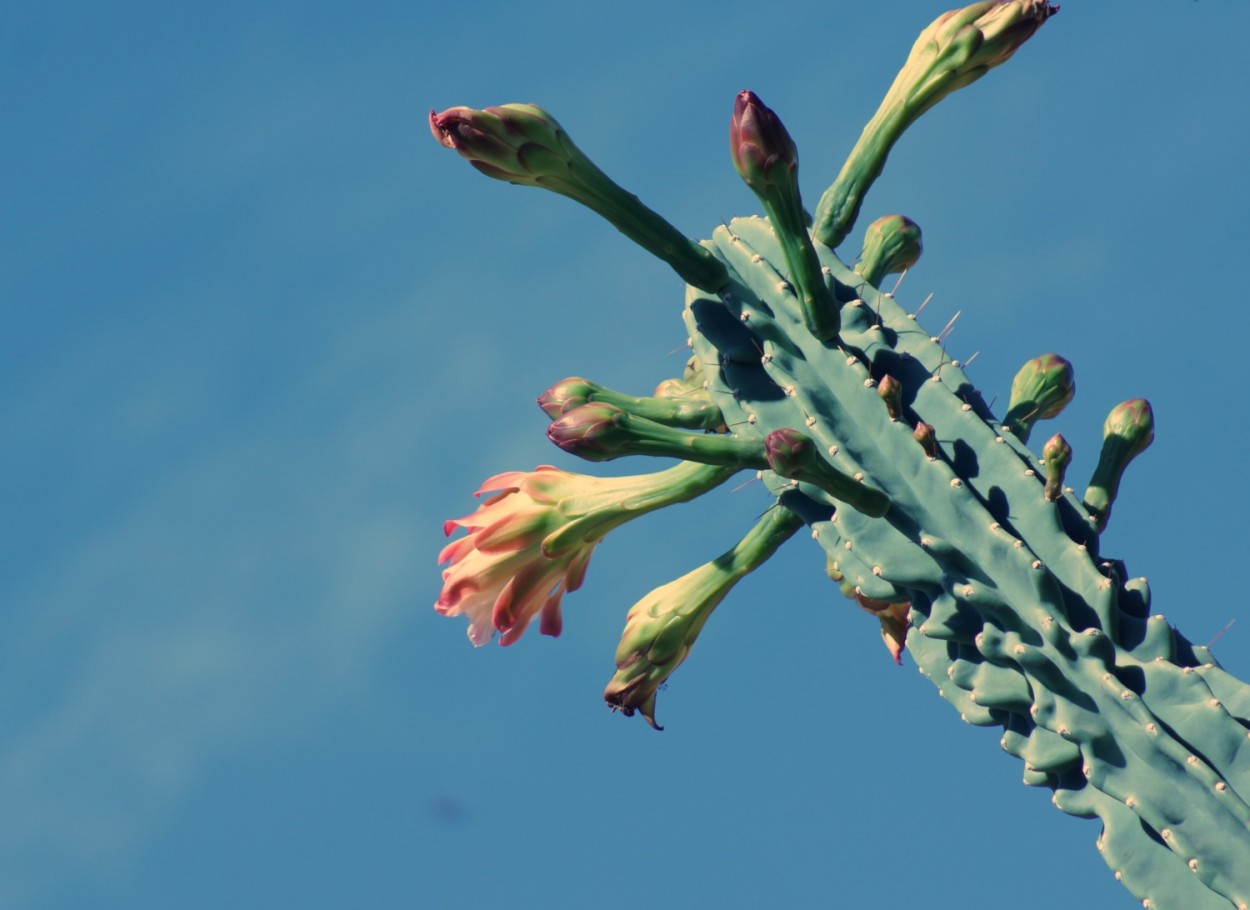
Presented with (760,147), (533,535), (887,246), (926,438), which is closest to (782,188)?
(760,147)

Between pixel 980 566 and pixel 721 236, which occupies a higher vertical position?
pixel 721 236

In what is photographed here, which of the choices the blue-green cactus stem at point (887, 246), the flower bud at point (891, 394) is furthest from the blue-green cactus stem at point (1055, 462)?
the blue-green cactus stem at point (887, 246)

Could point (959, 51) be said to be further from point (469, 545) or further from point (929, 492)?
point (469, 545)

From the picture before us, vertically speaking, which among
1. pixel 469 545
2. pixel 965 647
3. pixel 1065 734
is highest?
pixel 469 545

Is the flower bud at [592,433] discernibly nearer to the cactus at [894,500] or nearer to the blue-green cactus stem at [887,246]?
the cactus at [894,500]

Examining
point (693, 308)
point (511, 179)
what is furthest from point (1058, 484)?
point (511, 179)

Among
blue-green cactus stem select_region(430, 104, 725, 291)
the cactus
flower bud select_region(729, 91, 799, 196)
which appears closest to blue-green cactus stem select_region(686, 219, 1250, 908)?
the cactus

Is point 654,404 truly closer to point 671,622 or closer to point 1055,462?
point 671,622
